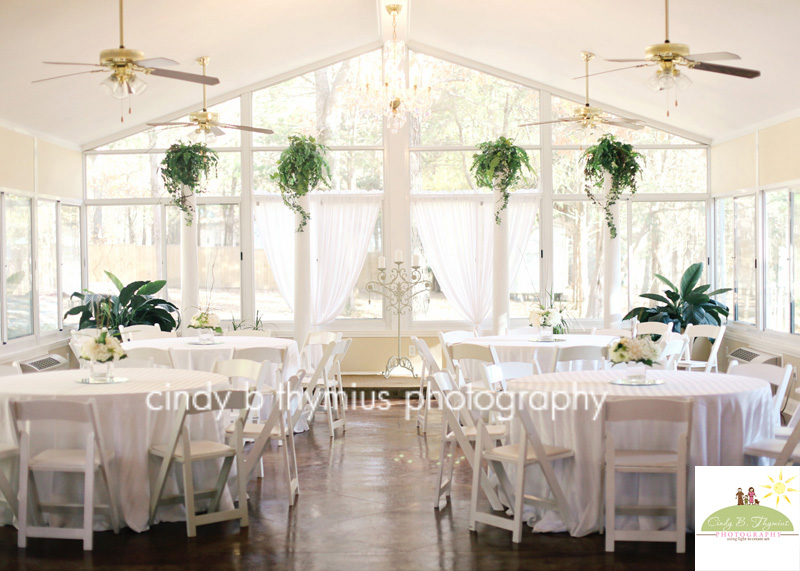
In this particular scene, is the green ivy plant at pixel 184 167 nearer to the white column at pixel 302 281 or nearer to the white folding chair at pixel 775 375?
the white column at pixel 302 281

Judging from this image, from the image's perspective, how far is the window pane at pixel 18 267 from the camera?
7.82 m

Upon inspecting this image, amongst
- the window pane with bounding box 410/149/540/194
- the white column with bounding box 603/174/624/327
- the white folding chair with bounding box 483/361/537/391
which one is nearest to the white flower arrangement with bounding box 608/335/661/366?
the white folding chair with bounding box 483/361/537/391

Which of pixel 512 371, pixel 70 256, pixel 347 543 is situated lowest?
pixel 347 543

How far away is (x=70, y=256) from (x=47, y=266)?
2.48ft

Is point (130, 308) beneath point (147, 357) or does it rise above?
above

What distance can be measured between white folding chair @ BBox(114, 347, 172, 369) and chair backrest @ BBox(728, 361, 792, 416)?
404 centimetres

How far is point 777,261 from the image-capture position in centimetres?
820

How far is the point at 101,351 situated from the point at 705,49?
17.1 feet

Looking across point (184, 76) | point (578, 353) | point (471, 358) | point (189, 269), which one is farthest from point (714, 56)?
point (189, 269)

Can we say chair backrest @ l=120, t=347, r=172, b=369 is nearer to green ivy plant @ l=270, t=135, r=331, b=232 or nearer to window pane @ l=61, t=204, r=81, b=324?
green ivy plant @ l=270, t=135, r=331, b=232

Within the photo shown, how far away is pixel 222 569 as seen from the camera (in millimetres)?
3889

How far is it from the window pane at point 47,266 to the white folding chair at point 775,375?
267 inches

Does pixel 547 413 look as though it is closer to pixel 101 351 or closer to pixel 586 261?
pixel 101 351

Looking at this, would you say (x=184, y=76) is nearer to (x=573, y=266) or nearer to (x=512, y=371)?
(x=512, y=371)
